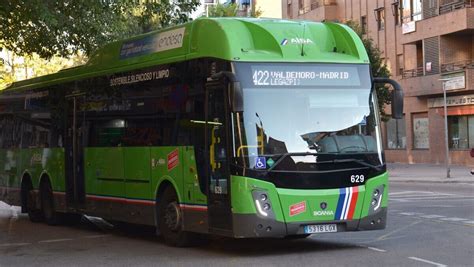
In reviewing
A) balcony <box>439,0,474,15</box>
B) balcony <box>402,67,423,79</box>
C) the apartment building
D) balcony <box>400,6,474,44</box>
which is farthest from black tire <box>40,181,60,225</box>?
balcony <box>402,67,423,79</box>

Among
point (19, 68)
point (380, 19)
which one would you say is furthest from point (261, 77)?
point (380, 19)

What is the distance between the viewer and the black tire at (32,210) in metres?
18.0

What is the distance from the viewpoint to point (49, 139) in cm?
1720

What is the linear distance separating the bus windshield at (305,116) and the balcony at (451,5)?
31.5m

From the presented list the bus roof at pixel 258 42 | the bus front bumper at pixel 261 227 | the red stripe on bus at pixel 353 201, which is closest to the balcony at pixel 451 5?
the bus roof at pixel 258 42

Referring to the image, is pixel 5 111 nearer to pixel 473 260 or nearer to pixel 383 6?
pixel 473 260

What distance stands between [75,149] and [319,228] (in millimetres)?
6773

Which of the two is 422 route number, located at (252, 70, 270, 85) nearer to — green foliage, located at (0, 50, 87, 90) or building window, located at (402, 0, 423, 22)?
green foliage, located at (0, 50, 87, 90)

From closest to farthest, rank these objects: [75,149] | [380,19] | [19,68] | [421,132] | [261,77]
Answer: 1. [261,77]
2. [75,149]
3. [19,68]
4. [421,132]
5. [380,19]

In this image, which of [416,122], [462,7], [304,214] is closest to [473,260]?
[304,214]

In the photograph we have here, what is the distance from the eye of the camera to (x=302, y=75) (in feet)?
36.5

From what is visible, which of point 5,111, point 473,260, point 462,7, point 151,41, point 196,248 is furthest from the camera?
point 462,7

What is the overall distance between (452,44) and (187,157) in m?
33.7

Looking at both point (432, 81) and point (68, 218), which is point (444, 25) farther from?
point (68, 218)
